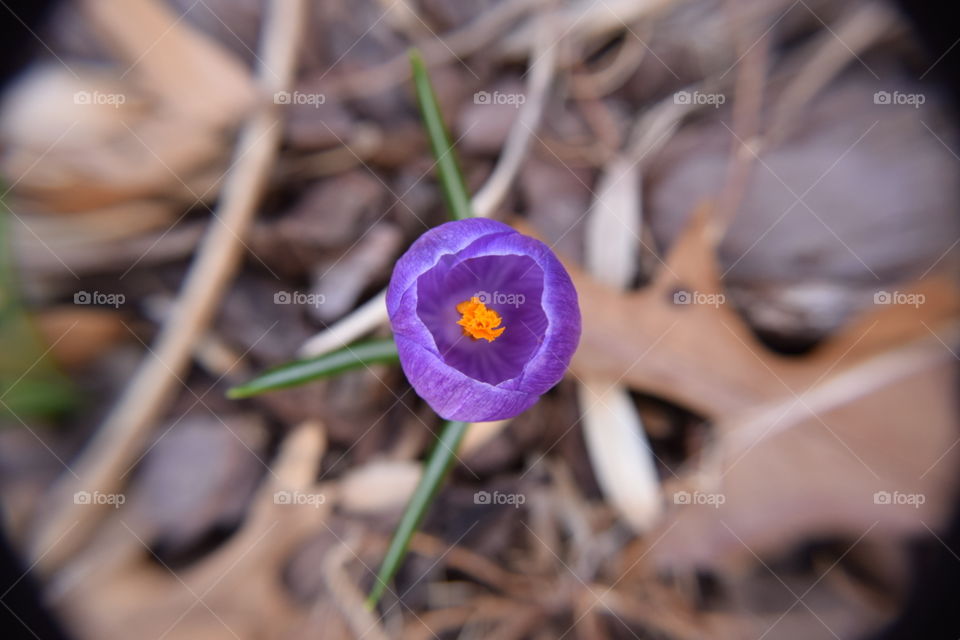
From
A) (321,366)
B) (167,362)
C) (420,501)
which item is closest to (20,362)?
(167,362)

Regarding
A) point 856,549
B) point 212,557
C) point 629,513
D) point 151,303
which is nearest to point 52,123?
point 151,303

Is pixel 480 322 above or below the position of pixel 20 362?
above

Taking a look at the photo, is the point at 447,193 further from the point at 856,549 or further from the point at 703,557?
the point at 856,549

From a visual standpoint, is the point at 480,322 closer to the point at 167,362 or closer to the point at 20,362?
the point at 167,362

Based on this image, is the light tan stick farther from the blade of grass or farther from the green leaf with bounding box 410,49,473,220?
the blade of grass

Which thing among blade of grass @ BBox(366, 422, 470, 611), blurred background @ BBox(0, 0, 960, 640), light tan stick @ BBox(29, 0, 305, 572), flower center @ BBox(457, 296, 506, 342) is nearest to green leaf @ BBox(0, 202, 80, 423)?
blurred background @ BBox(0, 0, 960, 640)

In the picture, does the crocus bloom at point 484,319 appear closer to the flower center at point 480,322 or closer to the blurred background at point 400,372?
the flower center at point 480,322

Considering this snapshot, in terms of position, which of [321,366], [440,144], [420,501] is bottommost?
[420,501]
